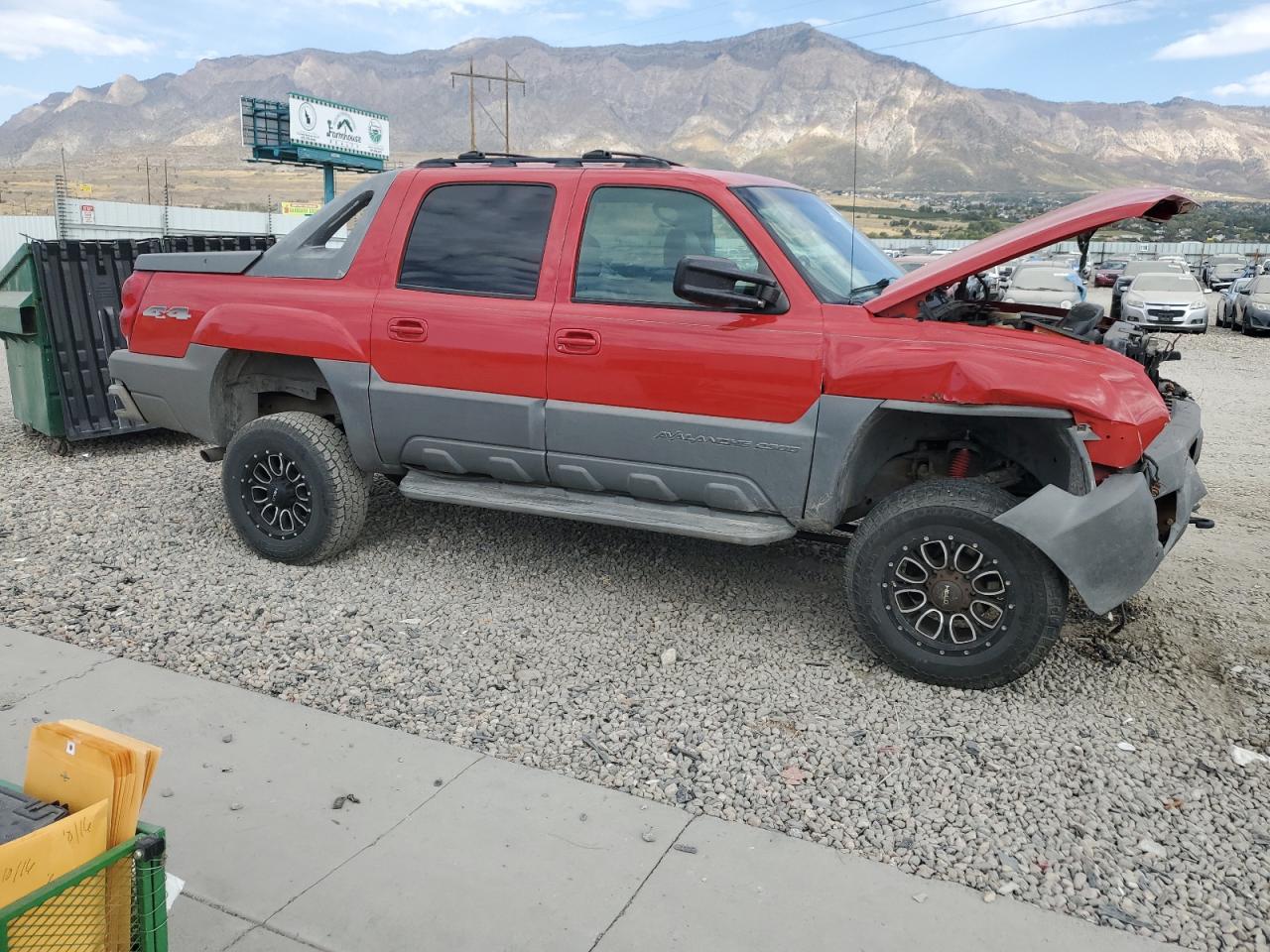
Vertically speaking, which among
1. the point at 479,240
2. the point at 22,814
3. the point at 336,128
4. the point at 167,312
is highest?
the point at 336,128

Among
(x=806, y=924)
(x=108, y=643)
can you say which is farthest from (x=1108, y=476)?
(x=108, y=643)

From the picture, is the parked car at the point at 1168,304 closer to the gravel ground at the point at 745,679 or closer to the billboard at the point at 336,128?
the gravel ground at the point at 745,679

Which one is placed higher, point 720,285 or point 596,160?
point 596,160

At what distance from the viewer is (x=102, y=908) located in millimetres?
1896

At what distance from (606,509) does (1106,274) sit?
156 ft

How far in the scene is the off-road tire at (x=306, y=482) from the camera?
5359mm

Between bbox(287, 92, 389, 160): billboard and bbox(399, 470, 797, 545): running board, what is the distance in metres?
43.3

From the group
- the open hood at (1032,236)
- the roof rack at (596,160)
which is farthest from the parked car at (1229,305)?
the roof rack at (596,160)

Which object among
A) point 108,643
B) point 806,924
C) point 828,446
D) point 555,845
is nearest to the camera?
A: point 806,924

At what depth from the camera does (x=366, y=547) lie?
232 inches

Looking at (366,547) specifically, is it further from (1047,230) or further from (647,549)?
(1047,230)

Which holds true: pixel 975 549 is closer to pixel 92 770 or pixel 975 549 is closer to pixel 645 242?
pixel 645 242

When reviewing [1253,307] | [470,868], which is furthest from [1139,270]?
[470,868]

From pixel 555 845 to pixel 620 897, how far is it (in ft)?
1.04
